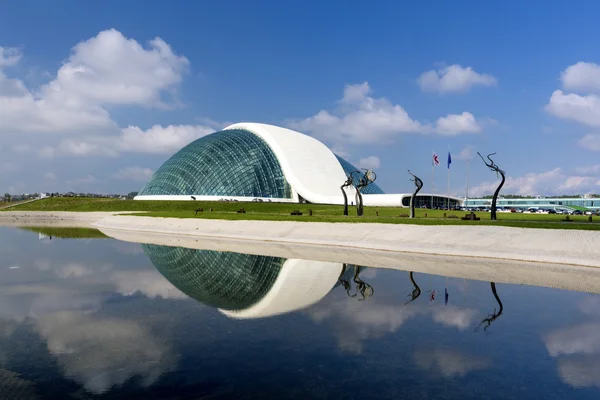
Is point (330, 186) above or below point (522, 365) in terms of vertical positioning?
above

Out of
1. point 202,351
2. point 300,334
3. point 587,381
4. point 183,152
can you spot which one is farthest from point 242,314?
point 183,152

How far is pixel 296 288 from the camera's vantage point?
18.1 m

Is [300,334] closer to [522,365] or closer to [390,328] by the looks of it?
[390,328]

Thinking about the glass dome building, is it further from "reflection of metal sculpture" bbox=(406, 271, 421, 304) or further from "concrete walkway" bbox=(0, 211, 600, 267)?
"reflection of metal sculpture" bbox=(406, 271, 421, 304)

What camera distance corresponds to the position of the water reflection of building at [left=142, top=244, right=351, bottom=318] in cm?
1547

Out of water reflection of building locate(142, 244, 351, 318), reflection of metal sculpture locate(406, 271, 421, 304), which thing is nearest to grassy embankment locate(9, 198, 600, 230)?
water reflection of building locate(142, 244, 351, 318)

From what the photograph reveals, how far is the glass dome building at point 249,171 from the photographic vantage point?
80.4m

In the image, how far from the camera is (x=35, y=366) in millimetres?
9469

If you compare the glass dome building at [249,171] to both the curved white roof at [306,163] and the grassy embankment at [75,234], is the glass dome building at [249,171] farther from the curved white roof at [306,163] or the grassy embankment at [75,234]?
the grassy embankment at [75,234]

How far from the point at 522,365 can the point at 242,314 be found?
7.33m

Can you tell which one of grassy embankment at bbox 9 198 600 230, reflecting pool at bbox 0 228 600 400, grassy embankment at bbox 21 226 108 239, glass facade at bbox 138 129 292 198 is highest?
glass facade at bbox 138 129 292 198

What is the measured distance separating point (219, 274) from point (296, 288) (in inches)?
185

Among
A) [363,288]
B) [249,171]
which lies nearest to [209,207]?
[249,171]

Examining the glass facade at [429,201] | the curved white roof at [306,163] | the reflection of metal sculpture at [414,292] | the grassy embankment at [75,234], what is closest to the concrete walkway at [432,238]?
the grassy embankment at [75,234]
